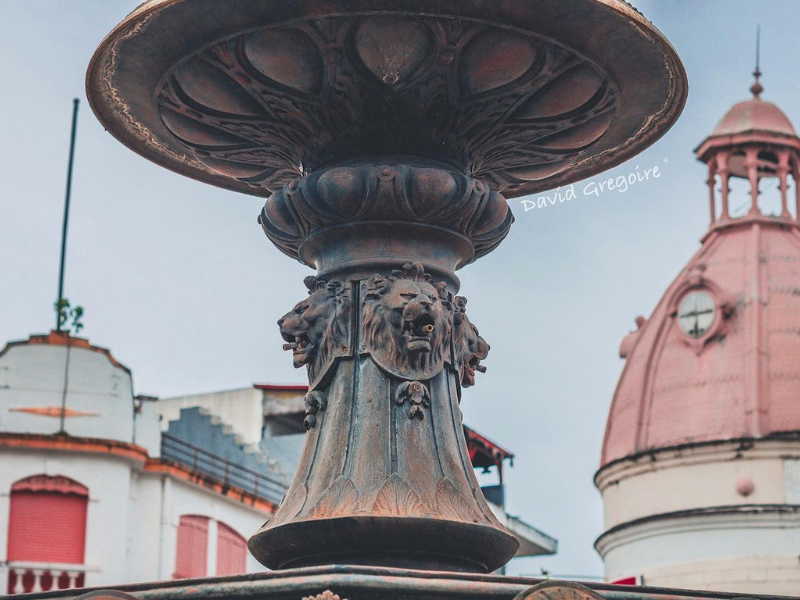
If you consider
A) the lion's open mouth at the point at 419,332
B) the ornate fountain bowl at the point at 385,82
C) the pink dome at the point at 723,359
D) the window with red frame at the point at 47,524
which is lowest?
the lion's open mouth at the point at 419,332

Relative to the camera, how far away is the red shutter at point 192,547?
99.9 ft

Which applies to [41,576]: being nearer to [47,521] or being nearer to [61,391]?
[47,521]

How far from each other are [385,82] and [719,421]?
35470 mm

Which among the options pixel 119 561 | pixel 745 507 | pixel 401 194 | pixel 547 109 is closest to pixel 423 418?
pixel 401 194

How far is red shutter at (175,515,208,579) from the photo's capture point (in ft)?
99.9

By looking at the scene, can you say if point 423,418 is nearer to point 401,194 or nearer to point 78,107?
point 401,194

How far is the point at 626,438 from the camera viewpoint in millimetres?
42500

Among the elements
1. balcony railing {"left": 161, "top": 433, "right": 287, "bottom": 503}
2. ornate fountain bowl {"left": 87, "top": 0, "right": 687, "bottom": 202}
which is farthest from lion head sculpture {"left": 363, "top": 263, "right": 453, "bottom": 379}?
balcony railing {"left": 161, "top": 433, "right": 287, "bottom": 503}

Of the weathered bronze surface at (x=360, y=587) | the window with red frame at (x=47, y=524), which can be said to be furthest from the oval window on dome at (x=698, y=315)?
the weathered bronze surface at (x=360, y=587)

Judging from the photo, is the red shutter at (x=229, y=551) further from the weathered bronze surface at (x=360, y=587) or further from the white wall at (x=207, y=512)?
the weathered bronze surface at (x=360, y=587)

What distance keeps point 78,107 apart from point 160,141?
2378 centimetres

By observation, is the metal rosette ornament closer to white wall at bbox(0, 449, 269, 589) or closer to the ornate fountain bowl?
the ornate fountain bowl

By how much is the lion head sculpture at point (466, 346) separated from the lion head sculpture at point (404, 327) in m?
0.14

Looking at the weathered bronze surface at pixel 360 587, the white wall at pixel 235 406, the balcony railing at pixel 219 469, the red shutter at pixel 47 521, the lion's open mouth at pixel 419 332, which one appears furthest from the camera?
the white wall at pixel 235 406
